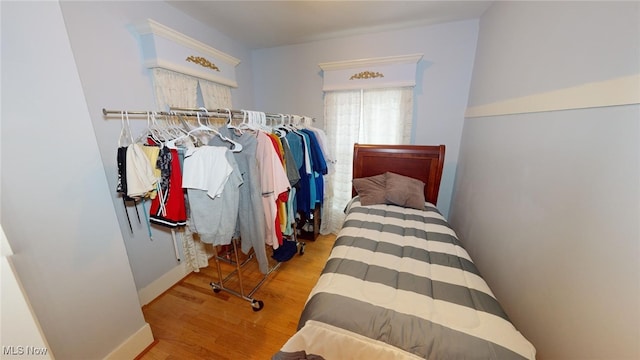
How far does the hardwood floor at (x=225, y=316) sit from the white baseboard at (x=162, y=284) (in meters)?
0.05

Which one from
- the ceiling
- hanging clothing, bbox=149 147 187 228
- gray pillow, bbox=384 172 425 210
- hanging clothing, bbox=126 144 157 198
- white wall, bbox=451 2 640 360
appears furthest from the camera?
gray pillow, bbox=384 172 425 210

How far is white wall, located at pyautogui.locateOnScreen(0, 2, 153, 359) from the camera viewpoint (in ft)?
2.90

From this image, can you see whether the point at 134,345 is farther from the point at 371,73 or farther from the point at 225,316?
the point at 371,73

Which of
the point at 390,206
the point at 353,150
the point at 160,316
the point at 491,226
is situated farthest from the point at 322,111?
the point at 160,316

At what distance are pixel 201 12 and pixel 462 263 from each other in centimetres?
304

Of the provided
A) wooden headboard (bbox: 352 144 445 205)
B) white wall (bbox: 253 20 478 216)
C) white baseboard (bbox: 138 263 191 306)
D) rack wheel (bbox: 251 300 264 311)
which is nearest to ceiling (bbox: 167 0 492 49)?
white wall (bbox: 253 20 478 216)

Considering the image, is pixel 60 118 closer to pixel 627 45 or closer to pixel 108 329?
pixel 108 329

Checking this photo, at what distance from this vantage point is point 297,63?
9.29ft

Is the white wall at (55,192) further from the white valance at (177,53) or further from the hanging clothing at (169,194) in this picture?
the white valance at (177,53)

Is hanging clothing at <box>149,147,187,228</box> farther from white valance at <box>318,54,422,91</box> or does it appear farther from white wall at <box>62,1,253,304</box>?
white valance at <box>318,54,422,91</box>

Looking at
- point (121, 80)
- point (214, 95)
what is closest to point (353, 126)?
point (214, 95)

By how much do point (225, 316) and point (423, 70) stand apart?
3.21 metres

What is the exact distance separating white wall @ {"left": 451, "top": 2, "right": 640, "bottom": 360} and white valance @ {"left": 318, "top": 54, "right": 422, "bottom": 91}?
802mm

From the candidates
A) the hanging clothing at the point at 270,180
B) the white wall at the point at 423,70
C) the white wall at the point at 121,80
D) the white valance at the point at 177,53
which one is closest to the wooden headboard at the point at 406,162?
the white wall at the point at 423,70
